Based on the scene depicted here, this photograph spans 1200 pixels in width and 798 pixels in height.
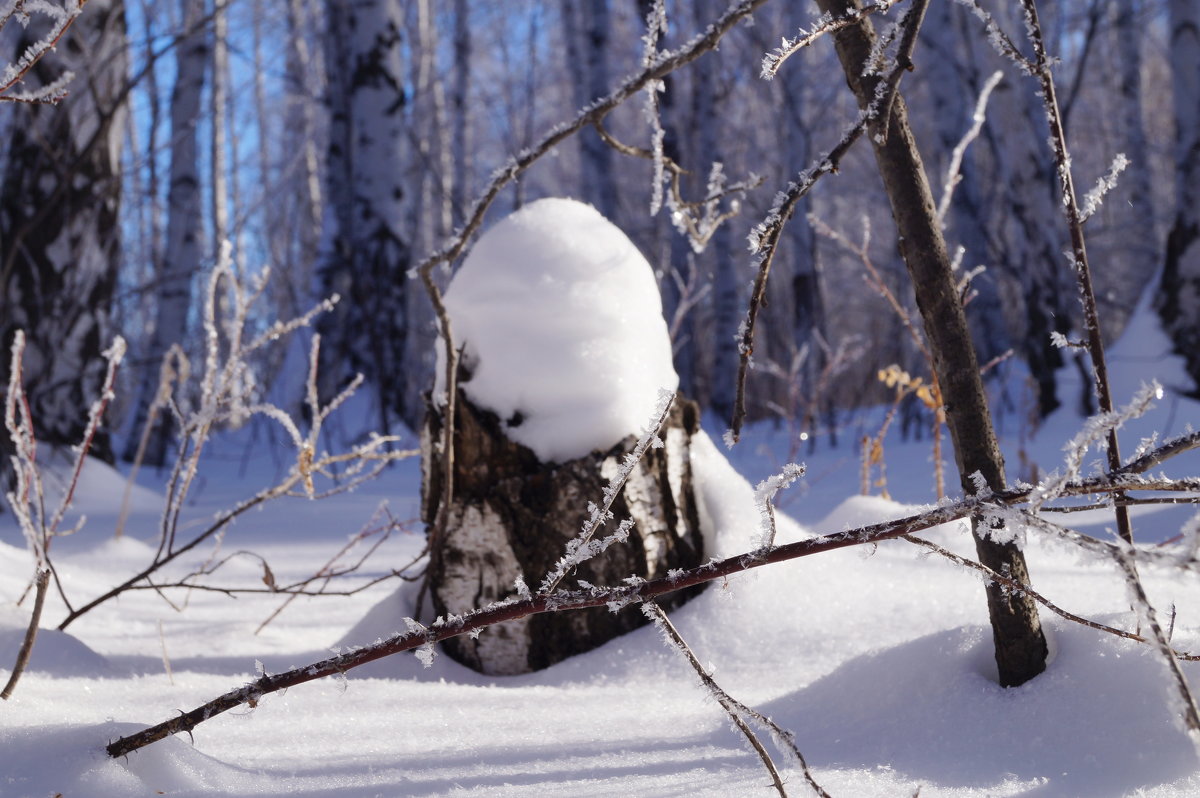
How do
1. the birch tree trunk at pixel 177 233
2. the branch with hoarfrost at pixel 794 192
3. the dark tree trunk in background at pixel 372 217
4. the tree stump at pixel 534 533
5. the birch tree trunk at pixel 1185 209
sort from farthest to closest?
the birch tree trunk at pixel 177 233
the dark tree trunk in background at pixel 372 217
the birch tree trunk at pixel 1185 209
the tree stump at pixel 534 533
the branch with hoarfrost at pixel 794 192

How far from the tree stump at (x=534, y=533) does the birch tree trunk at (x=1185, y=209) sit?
4525 millimetres

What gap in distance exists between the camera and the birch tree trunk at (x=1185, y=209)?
5203 mm

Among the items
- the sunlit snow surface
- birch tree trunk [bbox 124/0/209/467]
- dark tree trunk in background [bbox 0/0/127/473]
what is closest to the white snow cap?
the sunlit snow surface

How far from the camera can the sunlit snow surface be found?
876 mm

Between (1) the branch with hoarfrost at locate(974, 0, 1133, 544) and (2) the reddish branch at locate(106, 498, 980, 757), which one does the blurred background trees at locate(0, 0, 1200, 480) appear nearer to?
(1) the branch with hoarfrost at locate(974, 0, 1133, 544)

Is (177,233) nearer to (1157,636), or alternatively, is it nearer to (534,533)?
(534,533)

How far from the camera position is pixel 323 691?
4.53 feet

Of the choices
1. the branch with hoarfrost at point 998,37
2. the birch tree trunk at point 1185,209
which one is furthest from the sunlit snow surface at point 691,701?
the birch tree trunk at point 1185,209

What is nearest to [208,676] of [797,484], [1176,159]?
[797,484]

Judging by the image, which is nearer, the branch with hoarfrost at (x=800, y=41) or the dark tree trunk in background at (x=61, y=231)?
the branch with hoarfrost at (x=800, y=41)

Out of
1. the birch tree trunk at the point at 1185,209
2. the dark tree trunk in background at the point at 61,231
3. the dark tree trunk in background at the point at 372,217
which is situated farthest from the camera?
the dark tree trunk in background at the point at 372,217

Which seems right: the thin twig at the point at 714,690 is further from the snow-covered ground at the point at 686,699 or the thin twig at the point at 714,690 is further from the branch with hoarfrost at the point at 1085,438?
the branch with hoarfrost at the point at 1085,438

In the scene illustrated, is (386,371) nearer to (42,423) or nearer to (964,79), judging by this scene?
(42,423)

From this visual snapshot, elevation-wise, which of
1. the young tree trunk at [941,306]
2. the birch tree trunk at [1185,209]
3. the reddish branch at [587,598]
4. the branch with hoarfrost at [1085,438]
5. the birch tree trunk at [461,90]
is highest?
the birch tree trunk at [461,90]
